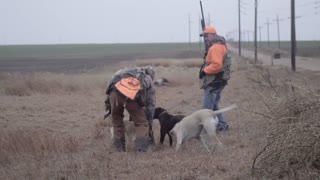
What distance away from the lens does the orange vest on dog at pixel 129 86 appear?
7.84 m

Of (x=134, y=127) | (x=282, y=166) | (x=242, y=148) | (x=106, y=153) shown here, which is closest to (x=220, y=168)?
(x=282, y=166)

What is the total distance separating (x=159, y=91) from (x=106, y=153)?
615 inches

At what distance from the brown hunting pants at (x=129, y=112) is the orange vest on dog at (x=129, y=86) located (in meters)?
0.12

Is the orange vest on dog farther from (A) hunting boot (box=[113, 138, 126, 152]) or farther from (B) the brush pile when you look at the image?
(B) the brush pile

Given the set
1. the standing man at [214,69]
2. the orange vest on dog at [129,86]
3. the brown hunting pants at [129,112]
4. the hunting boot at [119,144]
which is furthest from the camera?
the standing man at [214,69]

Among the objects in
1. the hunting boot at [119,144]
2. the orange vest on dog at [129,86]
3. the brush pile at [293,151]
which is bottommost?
the hunting boot at [119,144]

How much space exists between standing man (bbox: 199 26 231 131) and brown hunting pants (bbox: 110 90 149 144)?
208 centimetres

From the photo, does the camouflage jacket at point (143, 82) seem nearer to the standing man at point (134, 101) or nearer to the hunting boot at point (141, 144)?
the standing man at point (134, 101)

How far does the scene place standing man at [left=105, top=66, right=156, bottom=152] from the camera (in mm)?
7924

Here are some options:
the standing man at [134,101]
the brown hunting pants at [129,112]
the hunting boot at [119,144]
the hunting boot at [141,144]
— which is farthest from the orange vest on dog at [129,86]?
the hunting boot at [119,144]

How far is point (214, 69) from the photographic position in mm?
9516

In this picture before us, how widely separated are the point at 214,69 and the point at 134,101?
2.26 meters

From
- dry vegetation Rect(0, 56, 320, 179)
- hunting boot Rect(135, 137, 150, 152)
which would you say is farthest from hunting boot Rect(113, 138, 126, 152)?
hunting boot Rect(135, 137, 150, 152)

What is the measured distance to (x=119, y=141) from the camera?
8.38 m
